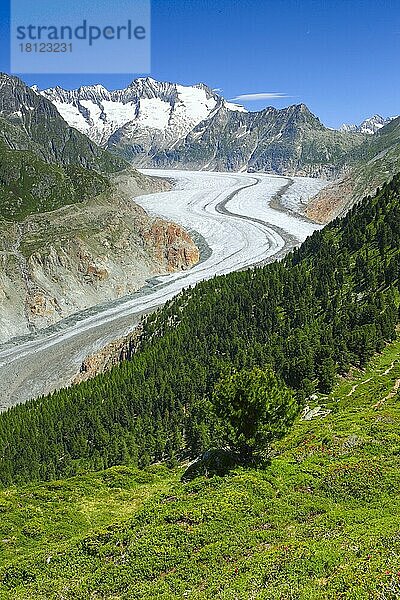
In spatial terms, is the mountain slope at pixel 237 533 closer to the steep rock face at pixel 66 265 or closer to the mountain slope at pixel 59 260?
the mountain slope at pixel 59 260

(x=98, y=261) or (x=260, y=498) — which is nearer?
(x=260, y=498)

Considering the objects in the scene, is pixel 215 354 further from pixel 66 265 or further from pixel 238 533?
pixel 66 265

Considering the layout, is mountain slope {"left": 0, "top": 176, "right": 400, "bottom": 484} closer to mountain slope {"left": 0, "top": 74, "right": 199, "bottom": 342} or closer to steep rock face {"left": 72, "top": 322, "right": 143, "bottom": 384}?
steep rock face {"left": 72, "top": 322, "right": 143, "bottom": 384}

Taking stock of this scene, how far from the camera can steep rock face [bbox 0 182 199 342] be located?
146000mm

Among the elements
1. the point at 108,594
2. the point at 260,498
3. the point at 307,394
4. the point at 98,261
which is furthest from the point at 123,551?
the point at 98,261

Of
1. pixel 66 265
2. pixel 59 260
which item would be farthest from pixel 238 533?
pixel 59 260

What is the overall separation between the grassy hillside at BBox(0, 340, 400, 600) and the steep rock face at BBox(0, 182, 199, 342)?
105m

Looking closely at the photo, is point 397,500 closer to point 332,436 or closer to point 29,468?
point 332,436

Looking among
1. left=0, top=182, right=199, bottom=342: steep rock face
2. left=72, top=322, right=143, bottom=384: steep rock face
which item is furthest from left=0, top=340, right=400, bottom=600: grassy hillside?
left=0, top=182, right=199, bottom=342: steep rock face

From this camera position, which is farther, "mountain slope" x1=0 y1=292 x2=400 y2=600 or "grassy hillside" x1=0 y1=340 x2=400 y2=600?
"mountain slope" x1=0 y1=292 x2=400 y2=600

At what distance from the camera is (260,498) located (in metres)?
33.7

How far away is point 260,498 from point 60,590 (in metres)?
13.6

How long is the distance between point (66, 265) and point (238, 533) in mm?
142747

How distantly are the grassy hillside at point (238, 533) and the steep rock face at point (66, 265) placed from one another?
104901 millimetres
